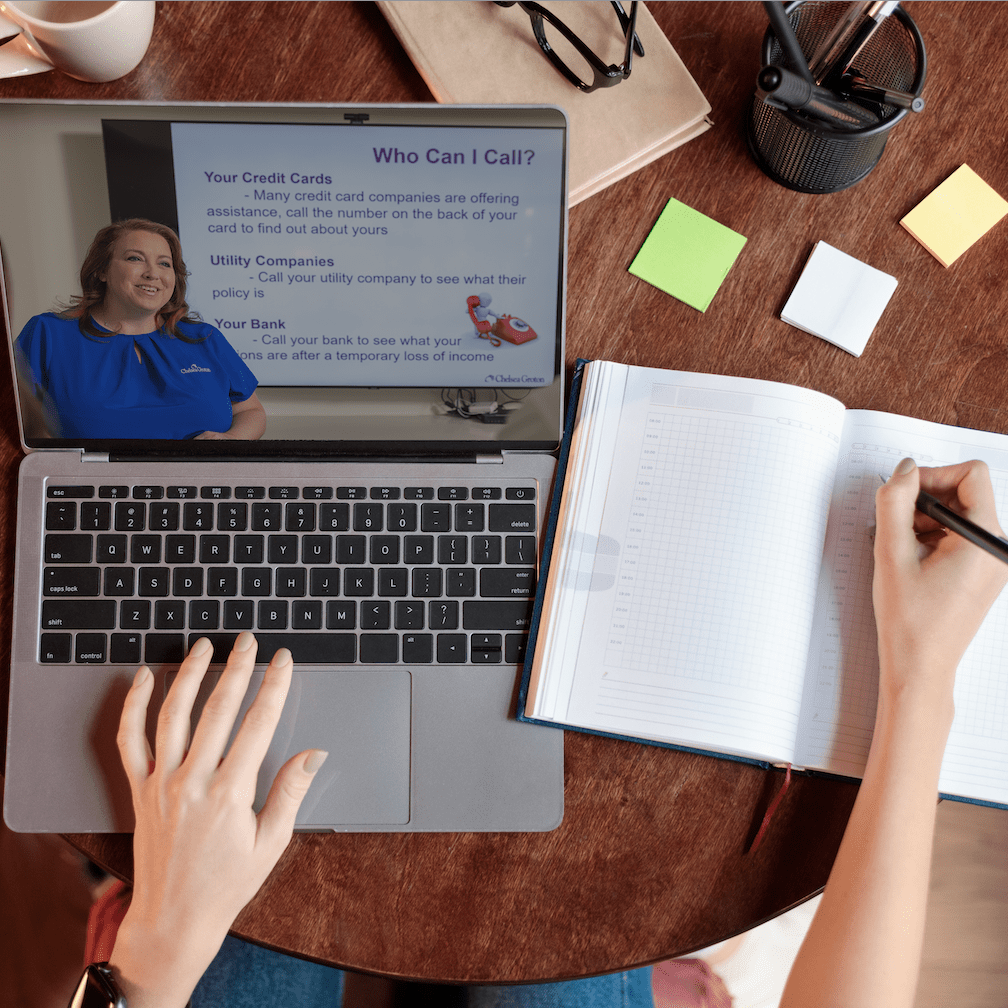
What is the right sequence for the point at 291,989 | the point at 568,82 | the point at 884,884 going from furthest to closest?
1. the point at 291,989
2. the point at 568,82
3. the point at 884,884

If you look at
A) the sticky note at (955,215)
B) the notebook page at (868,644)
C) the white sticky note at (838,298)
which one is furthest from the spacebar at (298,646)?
the sticky note at (955,215)

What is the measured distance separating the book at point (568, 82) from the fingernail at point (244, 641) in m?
0.49

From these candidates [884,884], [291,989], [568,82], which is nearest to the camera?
[884,884]

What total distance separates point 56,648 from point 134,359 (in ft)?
0.84

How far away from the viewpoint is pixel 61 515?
64cm

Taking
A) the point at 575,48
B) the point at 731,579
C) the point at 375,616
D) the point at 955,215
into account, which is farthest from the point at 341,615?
the point at 955,215

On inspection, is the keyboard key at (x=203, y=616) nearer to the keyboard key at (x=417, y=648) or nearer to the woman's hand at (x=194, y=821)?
the woman's hand at (x=194, y=821)

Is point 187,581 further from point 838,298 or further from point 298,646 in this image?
point 838,298

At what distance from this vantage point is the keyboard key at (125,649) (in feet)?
2.06

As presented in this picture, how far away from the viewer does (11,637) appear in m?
0.64

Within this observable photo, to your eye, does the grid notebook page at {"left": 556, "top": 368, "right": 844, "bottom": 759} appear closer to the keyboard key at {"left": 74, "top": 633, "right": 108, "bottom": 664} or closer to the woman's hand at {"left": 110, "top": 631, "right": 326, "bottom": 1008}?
the woman's hand at {"left": 110, "top": 631, "right": 326, "bottom": 1008}

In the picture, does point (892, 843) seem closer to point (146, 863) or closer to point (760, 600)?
point (760, 600)

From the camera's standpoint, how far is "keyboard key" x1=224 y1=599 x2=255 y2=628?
Answer: 637 mm

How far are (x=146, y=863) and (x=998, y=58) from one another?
1072 mm
